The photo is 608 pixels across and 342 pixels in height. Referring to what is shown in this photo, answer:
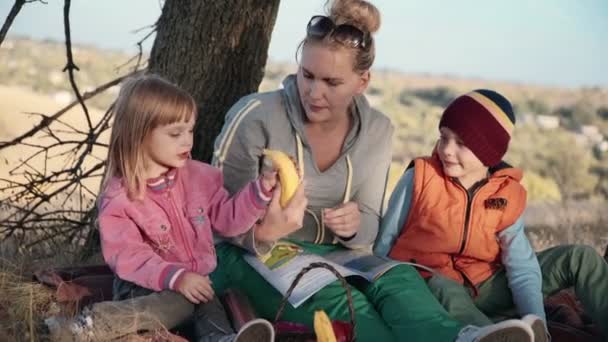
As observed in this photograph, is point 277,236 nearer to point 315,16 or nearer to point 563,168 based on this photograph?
point 315,16

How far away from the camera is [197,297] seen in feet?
12.7

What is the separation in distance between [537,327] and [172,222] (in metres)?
1.65

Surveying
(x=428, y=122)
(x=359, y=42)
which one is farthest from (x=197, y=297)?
(x=428, y=122)

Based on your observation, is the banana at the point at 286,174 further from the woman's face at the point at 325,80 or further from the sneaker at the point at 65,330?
the sneaker at the point at 65,330

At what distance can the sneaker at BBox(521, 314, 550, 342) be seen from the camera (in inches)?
140

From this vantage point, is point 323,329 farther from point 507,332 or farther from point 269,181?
point 269,181

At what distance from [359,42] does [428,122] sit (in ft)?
114

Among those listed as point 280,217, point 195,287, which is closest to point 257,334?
point 195,287

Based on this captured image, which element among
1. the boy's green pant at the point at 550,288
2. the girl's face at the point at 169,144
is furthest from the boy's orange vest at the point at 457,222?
the girl's face at the point at 169,144

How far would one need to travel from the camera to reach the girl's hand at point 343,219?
14.0 feet

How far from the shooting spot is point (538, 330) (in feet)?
11.8

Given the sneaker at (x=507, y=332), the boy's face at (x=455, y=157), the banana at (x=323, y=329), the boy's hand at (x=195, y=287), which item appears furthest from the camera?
the boy's face at (x=455, y=157)

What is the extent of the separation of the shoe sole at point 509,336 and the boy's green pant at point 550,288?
1.88ft

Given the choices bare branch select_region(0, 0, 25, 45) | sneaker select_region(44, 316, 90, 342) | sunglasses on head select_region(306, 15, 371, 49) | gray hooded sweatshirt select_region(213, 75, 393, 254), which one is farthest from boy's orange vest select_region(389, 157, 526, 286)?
bare branch select_region(0, 0, 25, 45)
